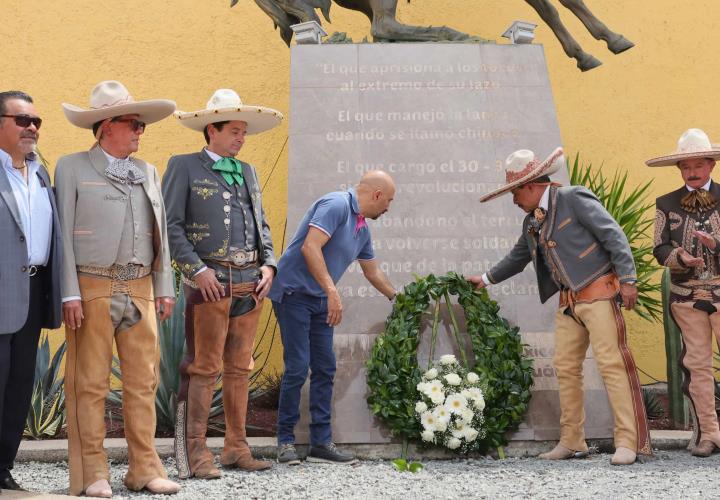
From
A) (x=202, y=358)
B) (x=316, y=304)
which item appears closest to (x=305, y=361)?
(x=316, y=304)

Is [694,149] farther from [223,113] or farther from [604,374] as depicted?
[223,113]

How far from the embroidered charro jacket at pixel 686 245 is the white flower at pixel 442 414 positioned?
149cm

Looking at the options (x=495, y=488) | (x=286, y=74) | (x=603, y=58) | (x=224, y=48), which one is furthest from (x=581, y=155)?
(x=495, y=488)

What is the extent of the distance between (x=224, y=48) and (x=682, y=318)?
536 cm

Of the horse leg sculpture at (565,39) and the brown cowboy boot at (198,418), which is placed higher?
the horse leg sculpture at (565,39)

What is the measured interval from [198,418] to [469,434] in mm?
1412

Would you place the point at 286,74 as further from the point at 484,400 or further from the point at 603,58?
the point at 484,400

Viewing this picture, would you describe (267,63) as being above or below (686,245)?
above

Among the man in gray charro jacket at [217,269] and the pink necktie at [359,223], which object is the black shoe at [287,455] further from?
the pink necktie at [359,223]

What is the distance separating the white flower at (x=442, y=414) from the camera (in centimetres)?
473

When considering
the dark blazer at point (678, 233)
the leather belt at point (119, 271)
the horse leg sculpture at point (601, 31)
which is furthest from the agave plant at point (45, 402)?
the horse leg sculpture at point (601, 31)

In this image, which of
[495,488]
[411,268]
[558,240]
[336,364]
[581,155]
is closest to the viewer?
[495,488]

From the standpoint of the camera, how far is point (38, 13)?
8.71 meters

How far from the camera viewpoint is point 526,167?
485 cm
